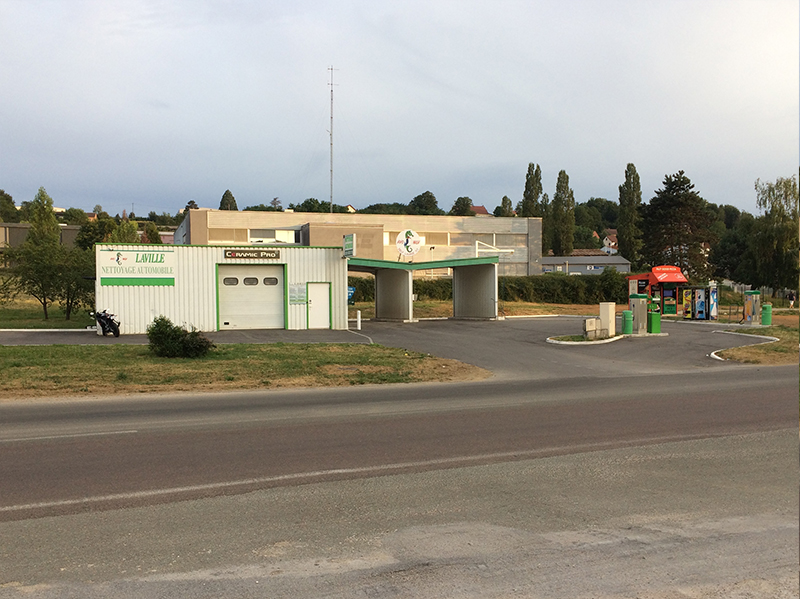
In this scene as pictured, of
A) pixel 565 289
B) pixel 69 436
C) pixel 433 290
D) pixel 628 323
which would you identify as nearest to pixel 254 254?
pixel 628 323

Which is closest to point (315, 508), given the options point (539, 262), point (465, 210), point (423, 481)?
point (423, 481)

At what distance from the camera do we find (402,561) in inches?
198

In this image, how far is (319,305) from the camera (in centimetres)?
3225

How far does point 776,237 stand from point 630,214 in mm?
22506

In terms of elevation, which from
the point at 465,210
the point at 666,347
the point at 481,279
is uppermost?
the point at 465,210

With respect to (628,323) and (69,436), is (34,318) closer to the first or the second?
(628,323)

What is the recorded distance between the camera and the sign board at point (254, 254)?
30.8 metres

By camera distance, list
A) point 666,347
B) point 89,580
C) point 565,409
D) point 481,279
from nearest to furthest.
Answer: point 89,580
point 565,409
point 666,347
point 481,279

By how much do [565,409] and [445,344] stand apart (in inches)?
555

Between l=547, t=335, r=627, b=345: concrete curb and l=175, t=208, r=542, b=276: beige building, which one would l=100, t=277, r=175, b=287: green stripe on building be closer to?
l=547, t=335, r=627, b=345: concrete curb

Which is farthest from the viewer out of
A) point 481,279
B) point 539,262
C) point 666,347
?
point 539,262

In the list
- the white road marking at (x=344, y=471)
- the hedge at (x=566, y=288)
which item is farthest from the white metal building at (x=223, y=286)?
the hedge at (x=566, y=288)

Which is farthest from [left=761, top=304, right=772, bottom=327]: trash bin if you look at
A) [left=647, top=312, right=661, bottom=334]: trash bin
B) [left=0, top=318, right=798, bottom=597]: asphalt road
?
[left=0, top=318, right=798, bottom=597]: asphalt road

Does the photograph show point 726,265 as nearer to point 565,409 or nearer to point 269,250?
point 269,250
